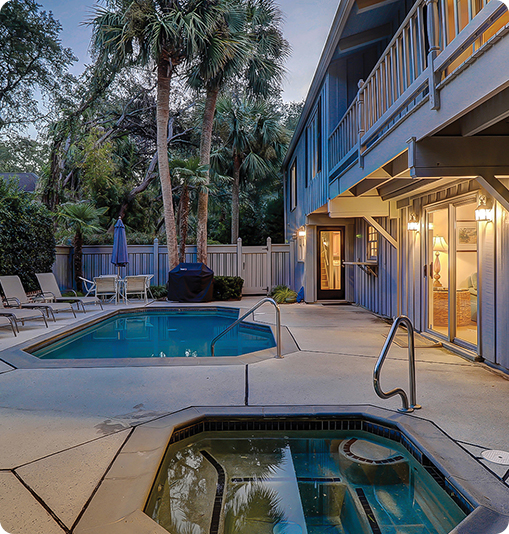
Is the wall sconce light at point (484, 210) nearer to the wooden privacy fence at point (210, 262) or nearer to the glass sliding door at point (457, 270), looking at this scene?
the glass sliding door at point (457, 270)

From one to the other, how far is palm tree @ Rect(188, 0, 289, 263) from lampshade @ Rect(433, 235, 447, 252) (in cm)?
784

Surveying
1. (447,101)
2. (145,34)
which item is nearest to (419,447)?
(447,101)

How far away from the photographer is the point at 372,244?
980 centimetres

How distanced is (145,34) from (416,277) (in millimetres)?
9118

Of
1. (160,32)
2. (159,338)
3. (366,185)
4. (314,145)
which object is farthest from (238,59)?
(159,338)

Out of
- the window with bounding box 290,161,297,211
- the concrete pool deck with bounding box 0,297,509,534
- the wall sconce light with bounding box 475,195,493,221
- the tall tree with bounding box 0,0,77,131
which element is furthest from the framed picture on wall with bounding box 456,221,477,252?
the tall tree with bounding box 0,0,77,131

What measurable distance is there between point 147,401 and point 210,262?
10561 millimetres

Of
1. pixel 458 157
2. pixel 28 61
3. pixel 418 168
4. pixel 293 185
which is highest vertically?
pixel 28 61

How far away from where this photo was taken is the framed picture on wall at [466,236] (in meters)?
5.57

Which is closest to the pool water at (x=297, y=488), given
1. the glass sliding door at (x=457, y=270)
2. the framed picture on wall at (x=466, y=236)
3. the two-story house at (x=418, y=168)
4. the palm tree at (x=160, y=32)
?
the two-story house at (x=418, y=168)

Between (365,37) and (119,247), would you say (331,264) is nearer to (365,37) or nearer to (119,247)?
(365,37)

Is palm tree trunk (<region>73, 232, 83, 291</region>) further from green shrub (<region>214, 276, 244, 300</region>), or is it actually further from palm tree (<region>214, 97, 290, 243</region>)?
palm tree (<region>214, 97, 290, 243</region>)

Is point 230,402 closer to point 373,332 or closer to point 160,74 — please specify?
point 373,332

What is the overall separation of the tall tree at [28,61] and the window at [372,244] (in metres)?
13.9
